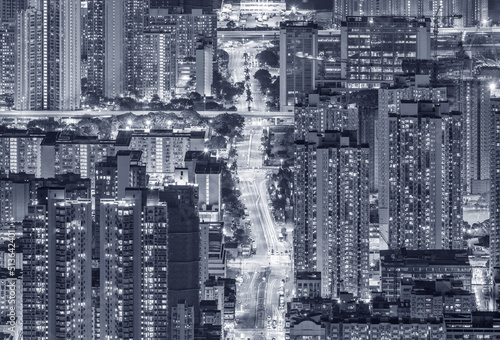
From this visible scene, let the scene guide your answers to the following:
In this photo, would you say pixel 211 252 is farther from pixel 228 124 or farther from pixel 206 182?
pixel 228 124

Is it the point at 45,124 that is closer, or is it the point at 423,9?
the point at 45,124

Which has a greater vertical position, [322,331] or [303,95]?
[303,95]

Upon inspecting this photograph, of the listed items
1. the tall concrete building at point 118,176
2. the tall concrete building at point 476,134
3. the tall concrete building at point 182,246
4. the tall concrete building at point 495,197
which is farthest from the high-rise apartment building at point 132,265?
the tall concrete building at point 476,134

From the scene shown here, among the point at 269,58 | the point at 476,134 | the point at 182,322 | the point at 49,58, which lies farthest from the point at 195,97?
the point at 182,322

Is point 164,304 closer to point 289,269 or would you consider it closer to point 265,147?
point 289,269

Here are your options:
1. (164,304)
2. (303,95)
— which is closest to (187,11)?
(303,95)

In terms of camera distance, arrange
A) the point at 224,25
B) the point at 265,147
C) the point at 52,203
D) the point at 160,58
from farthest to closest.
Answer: the point at 224,25, the point at 160,58, the point at 265,147, the point at 52,203

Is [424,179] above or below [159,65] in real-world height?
below
